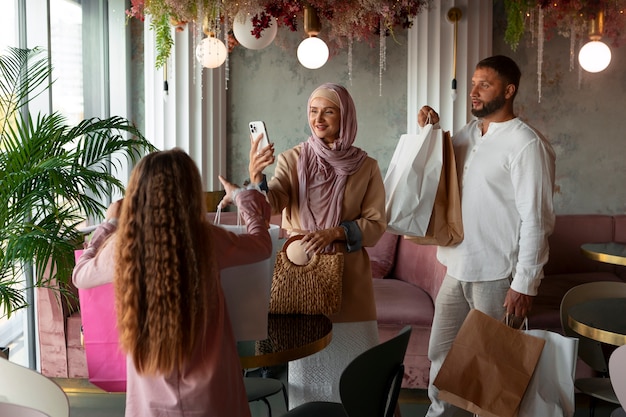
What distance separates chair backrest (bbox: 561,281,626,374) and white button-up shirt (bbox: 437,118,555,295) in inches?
14.8

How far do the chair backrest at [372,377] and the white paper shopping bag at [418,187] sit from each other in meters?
1.12

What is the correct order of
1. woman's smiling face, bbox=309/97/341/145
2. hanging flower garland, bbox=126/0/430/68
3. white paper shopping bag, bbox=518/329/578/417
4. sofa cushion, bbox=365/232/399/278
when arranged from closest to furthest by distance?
white paper shopping bag, bbox=518/329/578/417, woman's smiling face, bbox=309/97/341/145, hanging flower garland, bbox=126/0/430/68, sofa cushion, bbox=365/232/399/278

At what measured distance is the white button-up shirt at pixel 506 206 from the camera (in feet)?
9.95

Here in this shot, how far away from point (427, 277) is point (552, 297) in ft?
2.46

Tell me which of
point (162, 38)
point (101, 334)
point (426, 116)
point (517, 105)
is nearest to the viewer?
point (101, 334)

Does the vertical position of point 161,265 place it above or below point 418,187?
below

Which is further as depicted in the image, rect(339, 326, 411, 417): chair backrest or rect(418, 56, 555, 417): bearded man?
rect(418, 56, 555, 417): bearded man

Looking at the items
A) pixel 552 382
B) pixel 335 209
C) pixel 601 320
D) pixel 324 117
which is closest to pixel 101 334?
pixel 335 209

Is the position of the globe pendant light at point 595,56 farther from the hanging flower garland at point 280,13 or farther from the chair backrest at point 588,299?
the chair backrest at point 588,299

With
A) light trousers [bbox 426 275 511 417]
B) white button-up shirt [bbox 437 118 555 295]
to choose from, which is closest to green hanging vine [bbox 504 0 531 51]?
white button-up shirt [bbox 437 118 555 295]

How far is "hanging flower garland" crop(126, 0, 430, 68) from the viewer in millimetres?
4727

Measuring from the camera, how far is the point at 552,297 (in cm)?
459

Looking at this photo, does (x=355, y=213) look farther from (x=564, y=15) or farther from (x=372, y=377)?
(x=564, y=15)

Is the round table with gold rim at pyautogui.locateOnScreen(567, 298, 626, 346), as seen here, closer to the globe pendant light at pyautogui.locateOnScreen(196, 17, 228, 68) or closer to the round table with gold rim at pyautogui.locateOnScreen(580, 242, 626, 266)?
the round table with gold rim at pyautogui.locateOnScreen(580, 242, 626, 266)
